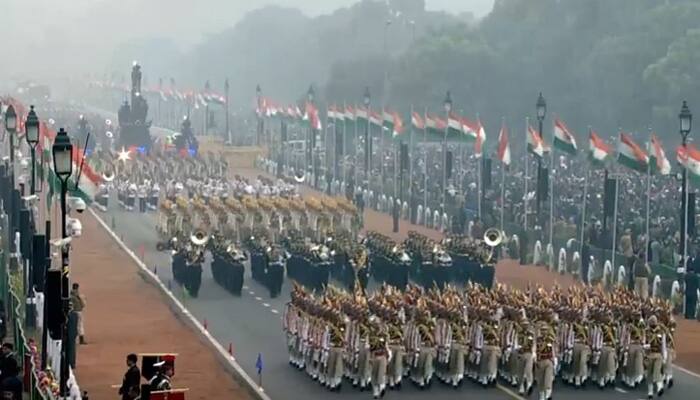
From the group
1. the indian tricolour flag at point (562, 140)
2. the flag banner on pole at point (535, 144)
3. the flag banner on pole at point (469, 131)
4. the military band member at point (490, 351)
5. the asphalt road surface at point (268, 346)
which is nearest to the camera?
the asphalt road surface at point (268, 346)

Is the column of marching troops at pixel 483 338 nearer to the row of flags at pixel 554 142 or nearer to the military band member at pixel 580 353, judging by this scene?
the military band member at pixel 580 353

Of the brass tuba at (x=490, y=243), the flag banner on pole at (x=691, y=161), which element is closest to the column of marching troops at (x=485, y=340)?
the flag banner on pole at (x=691, y=161)

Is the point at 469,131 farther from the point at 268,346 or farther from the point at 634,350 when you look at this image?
the point at 634,350

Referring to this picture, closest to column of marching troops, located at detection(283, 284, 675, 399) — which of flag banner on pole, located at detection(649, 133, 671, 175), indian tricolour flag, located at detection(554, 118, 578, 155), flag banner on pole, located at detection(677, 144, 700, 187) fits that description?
Answer: flag banner on pole, located at detection(677, 144, 700, 187)

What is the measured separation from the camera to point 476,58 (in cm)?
9031

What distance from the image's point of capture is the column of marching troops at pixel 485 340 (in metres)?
26.7

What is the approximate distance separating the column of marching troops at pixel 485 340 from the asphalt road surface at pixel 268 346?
215mm

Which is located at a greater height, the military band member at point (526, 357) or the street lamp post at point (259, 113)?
the street lamp post at point (259, 113)

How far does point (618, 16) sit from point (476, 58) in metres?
7.57

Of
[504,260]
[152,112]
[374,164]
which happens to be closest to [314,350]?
[504,260]

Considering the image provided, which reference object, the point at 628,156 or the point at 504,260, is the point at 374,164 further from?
the point at 628,156

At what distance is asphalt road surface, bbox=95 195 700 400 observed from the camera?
27.0 meters

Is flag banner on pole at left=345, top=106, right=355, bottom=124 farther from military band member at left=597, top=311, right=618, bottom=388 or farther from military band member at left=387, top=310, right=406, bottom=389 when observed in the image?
military band member at left=387, top=310, right=406, bottom=389

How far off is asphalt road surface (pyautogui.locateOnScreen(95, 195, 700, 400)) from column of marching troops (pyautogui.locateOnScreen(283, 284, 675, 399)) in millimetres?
215
